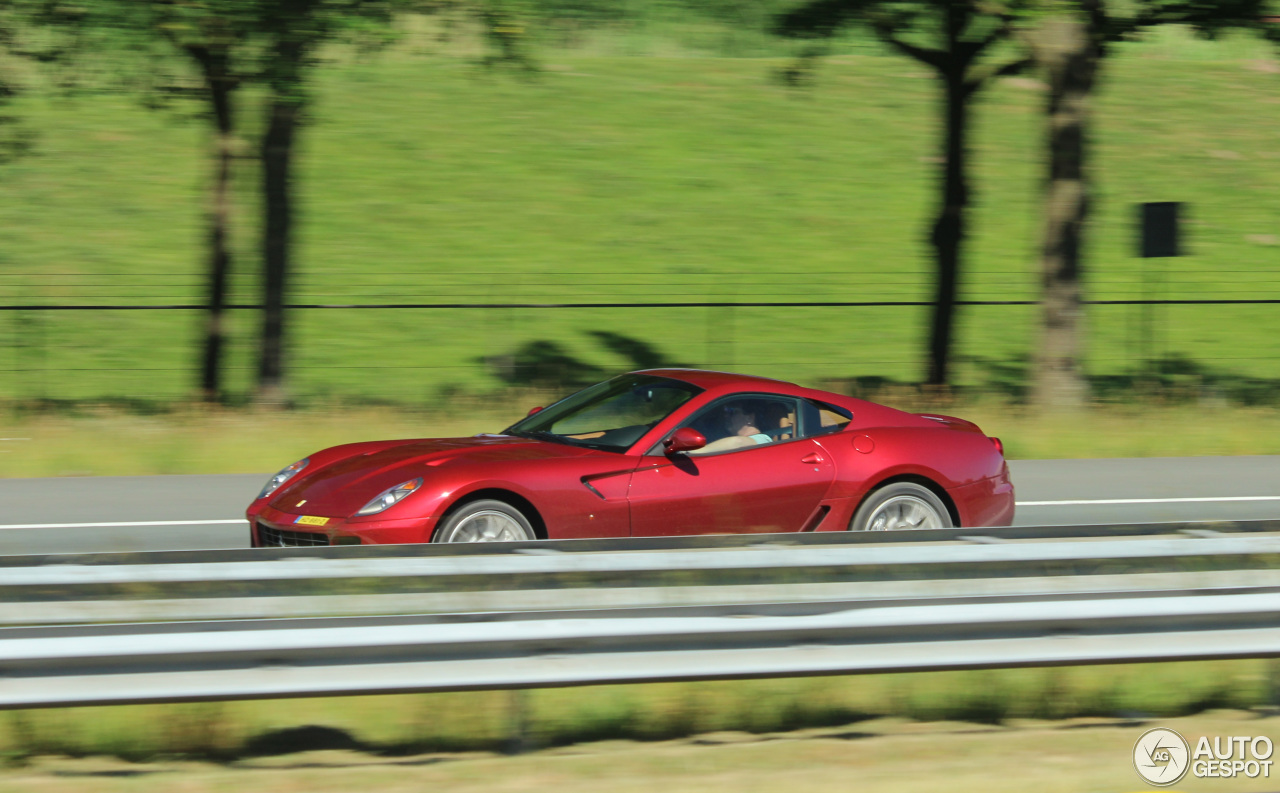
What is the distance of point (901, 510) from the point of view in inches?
310

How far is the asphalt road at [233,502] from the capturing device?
31.2ft

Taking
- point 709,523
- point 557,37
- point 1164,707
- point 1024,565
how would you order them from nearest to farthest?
point 1024,565 → point 1164,707 → point 709,523 → point 557,37

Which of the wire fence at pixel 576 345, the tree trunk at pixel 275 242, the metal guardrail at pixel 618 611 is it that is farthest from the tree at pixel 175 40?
the metal guardrail at pixel 618 611

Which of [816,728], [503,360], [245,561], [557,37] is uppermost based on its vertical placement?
[557,37]

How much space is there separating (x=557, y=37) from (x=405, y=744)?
12.2 m

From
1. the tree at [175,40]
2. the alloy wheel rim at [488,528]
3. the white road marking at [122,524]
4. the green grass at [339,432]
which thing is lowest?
the green grass at [339,432]

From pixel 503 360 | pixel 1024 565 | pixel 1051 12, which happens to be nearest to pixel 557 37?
pixel 1051 12

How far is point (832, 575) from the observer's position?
500 cm

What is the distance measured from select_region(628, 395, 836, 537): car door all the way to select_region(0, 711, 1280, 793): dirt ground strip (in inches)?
88.5

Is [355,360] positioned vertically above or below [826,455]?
below

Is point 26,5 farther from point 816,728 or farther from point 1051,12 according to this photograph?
point 816,728

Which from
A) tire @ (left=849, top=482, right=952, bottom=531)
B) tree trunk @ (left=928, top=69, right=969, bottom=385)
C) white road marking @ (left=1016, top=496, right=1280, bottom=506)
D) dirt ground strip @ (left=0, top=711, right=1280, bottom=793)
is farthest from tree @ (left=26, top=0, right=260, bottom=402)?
dirt ground strip @ (left=0, top=711, right=1280, bottom=793)

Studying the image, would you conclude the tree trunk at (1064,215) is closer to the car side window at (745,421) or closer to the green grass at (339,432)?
the green grass at (339,432)

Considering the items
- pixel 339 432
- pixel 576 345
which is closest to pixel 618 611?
Result: pixel 339 432
